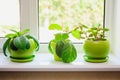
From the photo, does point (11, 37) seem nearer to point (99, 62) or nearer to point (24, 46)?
point (24, 46)

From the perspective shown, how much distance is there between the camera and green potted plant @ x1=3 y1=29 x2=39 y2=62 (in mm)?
1219

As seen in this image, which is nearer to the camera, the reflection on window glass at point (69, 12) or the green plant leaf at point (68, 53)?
the green plant leaf at point (68, 53)

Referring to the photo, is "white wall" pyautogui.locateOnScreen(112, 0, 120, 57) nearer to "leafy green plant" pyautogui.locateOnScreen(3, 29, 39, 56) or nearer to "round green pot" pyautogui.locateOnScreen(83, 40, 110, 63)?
"round green pot" pyautogui.locateOnScreen(83, 40, 110, 63)

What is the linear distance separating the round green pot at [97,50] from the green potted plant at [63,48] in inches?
3.6

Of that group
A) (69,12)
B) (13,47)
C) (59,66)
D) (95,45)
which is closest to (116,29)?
(95,45)

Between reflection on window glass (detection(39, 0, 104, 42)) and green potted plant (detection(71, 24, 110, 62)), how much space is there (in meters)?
0.17

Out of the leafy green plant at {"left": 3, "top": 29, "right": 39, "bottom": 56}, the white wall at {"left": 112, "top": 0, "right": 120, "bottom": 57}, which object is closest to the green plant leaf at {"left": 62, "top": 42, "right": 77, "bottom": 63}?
the leafy green plant at {"left": 3, "top": 29, "right": 39, "bottom": 56}

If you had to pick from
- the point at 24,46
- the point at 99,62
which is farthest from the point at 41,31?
the point at 99,62

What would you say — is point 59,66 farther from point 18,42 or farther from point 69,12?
point 69,12

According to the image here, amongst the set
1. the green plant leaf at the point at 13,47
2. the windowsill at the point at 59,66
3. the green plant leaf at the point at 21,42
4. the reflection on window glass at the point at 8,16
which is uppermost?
the reflection on window glass at the point at 8,16

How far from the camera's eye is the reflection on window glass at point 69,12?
1485mm

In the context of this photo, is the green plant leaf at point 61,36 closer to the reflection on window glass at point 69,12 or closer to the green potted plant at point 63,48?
the green potted plant at point 63,48

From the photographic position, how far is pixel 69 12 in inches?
58.6

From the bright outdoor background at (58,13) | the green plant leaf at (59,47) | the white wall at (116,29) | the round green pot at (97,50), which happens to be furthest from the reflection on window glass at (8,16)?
the white wall at (116,29)
